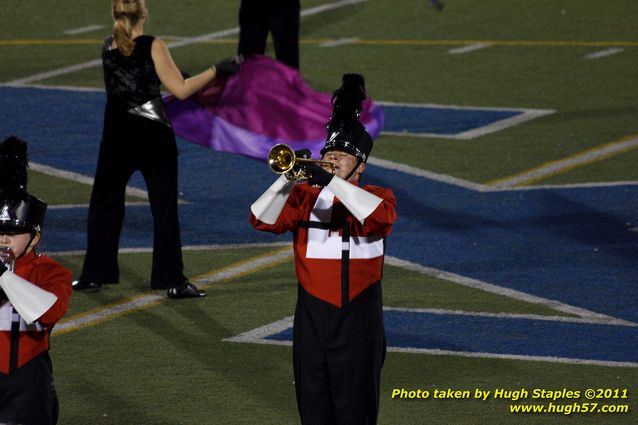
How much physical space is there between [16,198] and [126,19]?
3.60 meters

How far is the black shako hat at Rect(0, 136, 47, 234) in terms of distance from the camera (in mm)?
6168

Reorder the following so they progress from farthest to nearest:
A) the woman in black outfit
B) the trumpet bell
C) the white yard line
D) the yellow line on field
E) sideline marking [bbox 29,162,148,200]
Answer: the yellow line on field < sideline marking [bbox 29,162,148,200] < the woman in black outfit < the white yard line < the trumpet bell

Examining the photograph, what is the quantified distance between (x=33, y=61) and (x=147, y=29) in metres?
2.37

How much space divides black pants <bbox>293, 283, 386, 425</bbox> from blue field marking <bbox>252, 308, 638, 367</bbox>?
2501 mm

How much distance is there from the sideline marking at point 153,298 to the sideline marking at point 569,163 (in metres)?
2.69

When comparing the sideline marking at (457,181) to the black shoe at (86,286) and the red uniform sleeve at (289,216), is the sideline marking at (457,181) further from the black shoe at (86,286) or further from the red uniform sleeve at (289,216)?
the red uniform sleeve at (289,216)

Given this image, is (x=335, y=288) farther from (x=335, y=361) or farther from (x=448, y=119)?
(x=448, y=119)

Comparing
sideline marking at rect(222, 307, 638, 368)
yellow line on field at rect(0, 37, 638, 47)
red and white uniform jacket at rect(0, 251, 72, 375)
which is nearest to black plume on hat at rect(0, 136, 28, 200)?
red and white uniform jacket at rect(0, 251, 72, 375)

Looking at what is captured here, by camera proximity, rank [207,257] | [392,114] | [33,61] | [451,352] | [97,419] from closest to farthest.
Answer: [97,419] → [451,352] → [207,257] → [392,114] → [33,61]

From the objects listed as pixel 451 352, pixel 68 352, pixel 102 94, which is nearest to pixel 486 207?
pixel 451 352

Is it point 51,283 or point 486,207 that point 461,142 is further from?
point 51,283

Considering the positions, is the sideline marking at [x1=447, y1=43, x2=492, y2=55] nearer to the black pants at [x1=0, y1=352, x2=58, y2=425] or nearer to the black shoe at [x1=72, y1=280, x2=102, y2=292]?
the black shoe at [x1=72, y1=280, x2=102, y2=292]

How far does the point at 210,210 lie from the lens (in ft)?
40.8

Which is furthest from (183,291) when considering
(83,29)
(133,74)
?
(83,29)
